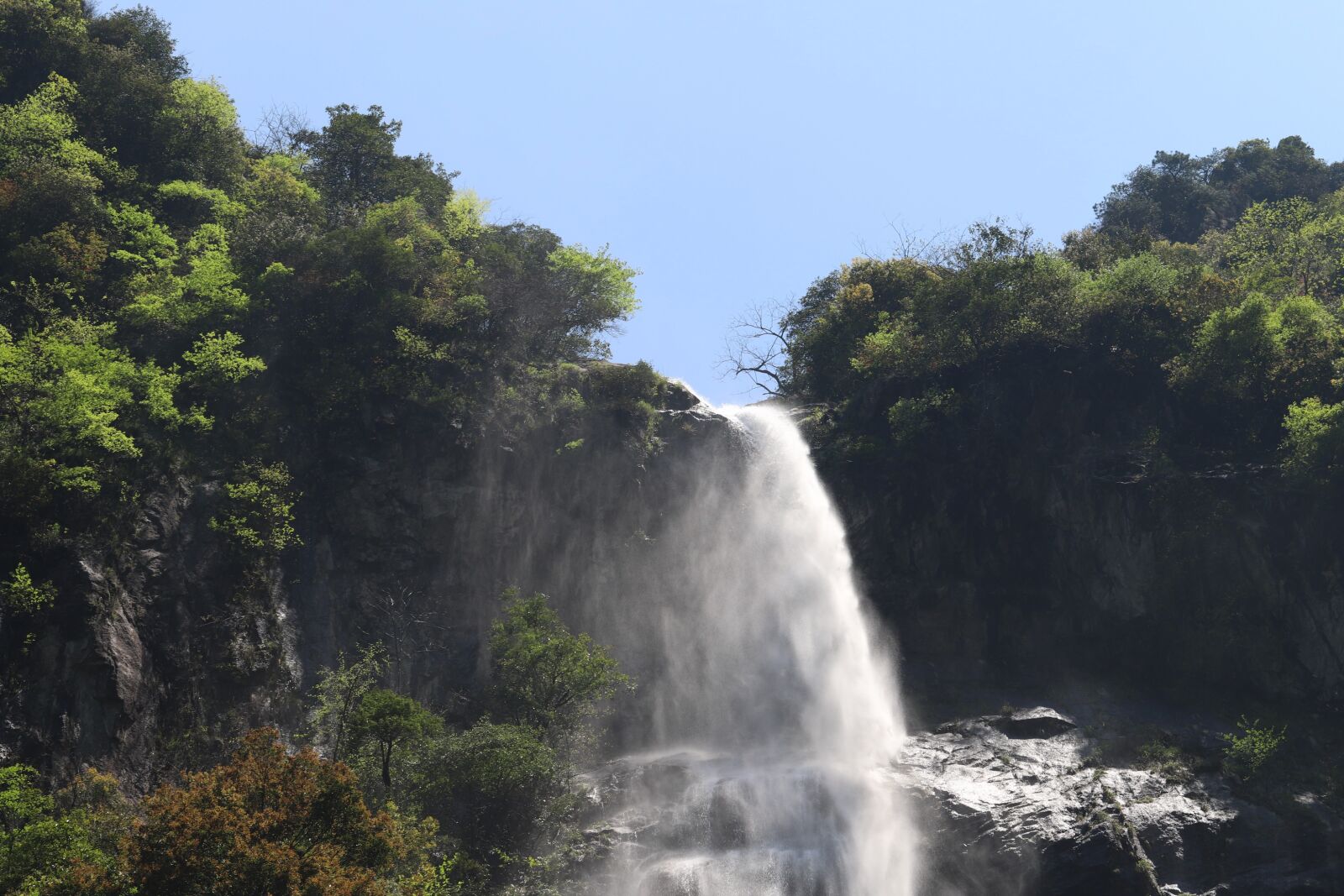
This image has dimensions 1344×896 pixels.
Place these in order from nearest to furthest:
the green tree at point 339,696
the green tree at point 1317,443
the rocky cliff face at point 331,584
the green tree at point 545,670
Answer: the rocky cliff face at point 331,584 → the green tree at point 339,696 → the green tree at point 545,670 → the green tree at point 1317,443

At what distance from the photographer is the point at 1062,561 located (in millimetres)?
42062

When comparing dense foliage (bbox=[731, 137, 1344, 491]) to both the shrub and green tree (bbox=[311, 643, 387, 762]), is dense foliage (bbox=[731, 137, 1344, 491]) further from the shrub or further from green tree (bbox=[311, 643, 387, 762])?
green tree (bbox=[311, 643, 387, 762])

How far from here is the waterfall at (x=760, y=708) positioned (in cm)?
3186

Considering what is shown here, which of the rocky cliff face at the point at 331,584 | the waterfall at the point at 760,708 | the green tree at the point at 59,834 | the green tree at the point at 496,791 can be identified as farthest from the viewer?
the waterfall at the point at 760,708

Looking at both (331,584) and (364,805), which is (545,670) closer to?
(331,584)

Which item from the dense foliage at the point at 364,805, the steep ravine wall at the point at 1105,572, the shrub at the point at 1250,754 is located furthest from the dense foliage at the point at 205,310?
the shrub at the point at 1250,754

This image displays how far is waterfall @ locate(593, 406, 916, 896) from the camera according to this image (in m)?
31.9

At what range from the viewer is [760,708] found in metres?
40.8

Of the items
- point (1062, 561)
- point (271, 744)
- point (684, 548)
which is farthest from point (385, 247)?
point (1062, 561)

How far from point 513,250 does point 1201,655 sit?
105ft

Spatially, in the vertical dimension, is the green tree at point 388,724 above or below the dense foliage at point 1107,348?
below

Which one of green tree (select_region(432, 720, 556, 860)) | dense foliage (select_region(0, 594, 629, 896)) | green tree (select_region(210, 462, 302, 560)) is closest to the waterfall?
green tree (select_region(432, 720, 556, 860))

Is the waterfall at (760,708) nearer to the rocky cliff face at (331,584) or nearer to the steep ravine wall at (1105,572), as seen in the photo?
the steep ravine wall at (1105,572)

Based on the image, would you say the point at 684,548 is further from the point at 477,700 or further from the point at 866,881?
the point at 866,881
